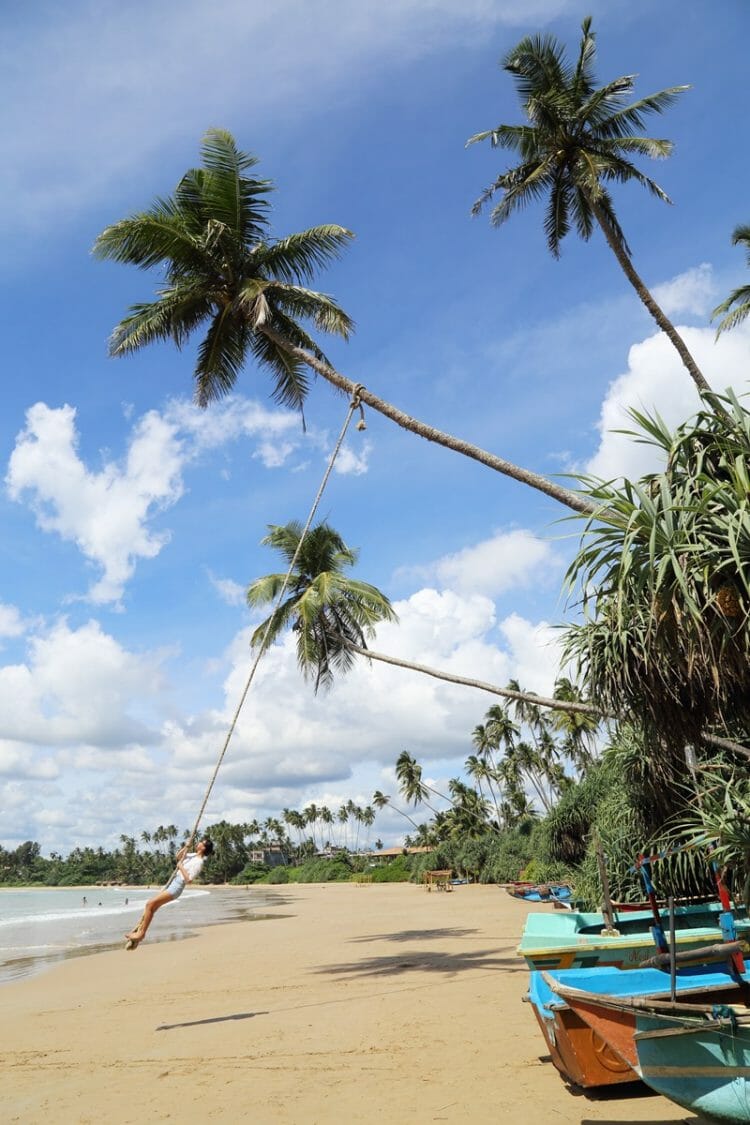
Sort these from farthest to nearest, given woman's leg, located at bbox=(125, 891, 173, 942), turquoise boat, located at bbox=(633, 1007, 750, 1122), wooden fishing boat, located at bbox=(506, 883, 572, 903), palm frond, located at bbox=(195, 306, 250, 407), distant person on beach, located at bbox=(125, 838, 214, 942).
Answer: wooden fishing boat, located at bbox=(506, 883, 572, 903) < palm frond, located at bbox=(195, 306, 250, 407) < distant person on beach, located at bbox=(125, 838, 214, 942) < woman's leg, located at bbox=(125, 891, 173, 942) < turquoise boat, located at bbox=(633, 1007, 750, 1122)

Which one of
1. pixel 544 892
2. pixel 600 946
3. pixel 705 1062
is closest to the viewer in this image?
pixel 705 1062

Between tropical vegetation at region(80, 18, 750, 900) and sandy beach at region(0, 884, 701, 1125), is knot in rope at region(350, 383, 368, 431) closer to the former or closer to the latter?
tropical vegetation at region(80, 18, 750, 900)

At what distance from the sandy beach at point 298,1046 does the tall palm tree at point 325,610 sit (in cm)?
607

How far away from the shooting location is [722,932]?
22.9ft

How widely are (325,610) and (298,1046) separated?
30.9 ft

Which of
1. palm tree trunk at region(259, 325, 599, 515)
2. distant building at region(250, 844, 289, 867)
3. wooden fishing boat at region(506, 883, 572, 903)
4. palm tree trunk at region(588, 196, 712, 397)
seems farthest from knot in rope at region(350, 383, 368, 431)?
distant building at region(250, 844, 289, 867)

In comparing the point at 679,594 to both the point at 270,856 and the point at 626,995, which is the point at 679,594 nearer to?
the point at 626,995

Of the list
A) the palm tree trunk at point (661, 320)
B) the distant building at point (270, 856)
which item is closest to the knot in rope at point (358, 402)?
the palm tree trunk at point (661, 320)

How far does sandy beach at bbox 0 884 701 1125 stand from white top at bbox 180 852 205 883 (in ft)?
5.75

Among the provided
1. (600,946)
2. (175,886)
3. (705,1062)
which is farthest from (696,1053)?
(175,886)

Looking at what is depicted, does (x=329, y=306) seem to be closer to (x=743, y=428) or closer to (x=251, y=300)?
(x=251, y=300)

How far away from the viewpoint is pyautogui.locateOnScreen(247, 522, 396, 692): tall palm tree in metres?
16.4

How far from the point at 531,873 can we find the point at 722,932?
2837 centimetres

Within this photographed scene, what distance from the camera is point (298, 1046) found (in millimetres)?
8039
